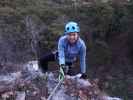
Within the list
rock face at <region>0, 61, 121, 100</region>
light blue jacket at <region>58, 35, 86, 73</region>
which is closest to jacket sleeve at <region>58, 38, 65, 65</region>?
light blue jacket at <region>58, 35, 86, 73</region>

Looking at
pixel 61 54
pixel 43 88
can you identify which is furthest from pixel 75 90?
pixel 61 54

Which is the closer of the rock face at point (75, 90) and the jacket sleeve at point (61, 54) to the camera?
the jacket sleeve at point (61, 54)

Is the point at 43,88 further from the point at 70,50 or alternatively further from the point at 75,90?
the point at 70,50

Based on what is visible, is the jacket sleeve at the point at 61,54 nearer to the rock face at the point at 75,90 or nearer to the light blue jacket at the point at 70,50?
the light blue jacket at the point at 70,50

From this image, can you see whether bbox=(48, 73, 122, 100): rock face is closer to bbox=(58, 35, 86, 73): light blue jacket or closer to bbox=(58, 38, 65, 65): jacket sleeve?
bbox=(58, 35, 86, 73): light blue jacket

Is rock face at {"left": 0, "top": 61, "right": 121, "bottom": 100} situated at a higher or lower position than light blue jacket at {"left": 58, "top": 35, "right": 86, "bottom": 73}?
lower

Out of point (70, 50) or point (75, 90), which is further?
Answer: point (70, 50)

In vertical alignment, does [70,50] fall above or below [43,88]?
above

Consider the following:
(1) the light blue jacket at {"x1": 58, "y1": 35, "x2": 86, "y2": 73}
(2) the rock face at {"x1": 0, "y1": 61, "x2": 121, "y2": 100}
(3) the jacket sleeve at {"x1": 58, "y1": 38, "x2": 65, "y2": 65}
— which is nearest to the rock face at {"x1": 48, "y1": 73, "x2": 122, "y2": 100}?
(2) the rock face at {"x1": 0, "y1": 61, "x2": 121, "y2": 100}

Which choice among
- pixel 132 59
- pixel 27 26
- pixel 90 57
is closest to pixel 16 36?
pixel 27 26

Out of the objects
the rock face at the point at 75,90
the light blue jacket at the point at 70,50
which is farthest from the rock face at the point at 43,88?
the light blue jacket at the point at 70,50

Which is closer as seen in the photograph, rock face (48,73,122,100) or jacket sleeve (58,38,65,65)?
jacket sleeve (58,38,65,65)

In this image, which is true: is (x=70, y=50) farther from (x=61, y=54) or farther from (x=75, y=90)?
(x=75, y=90)

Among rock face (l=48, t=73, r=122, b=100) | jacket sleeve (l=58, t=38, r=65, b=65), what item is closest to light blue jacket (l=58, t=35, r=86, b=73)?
jacket sleeve (l=58, t=38, r=65, b=65)
